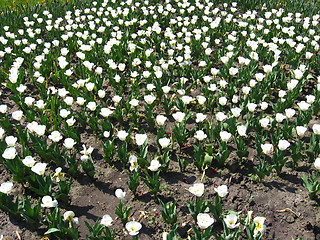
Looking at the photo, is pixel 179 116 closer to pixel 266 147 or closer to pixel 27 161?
pixel 266 147

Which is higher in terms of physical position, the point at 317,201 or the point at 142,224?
the point at 317,201

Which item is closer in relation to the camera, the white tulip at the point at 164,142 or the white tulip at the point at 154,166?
the white tulip at the point at 154,166

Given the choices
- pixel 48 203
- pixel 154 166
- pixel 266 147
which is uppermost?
pixel 266 147

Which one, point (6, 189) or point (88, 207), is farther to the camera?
point (88, 207)

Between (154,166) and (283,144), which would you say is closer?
(154,166)

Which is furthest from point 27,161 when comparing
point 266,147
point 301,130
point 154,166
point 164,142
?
point 301,130

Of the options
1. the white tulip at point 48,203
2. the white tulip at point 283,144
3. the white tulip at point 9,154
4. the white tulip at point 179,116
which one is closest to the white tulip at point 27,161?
the white tulip at point 9,154

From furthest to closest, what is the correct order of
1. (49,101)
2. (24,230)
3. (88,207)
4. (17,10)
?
(17,10) < (49,101) < (88,207) < (24,230)

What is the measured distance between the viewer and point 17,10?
8219 millimetres

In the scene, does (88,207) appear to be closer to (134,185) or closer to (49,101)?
(134,185)

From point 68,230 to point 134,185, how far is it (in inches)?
29.3

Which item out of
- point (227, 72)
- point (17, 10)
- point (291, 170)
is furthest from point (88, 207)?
point (17, 10)

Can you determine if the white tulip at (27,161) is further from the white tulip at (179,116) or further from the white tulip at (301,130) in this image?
the white tulip at (301,130)

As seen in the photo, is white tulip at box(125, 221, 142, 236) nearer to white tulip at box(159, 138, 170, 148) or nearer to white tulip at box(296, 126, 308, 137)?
white tulip at box(159, 138, 170, 148)
